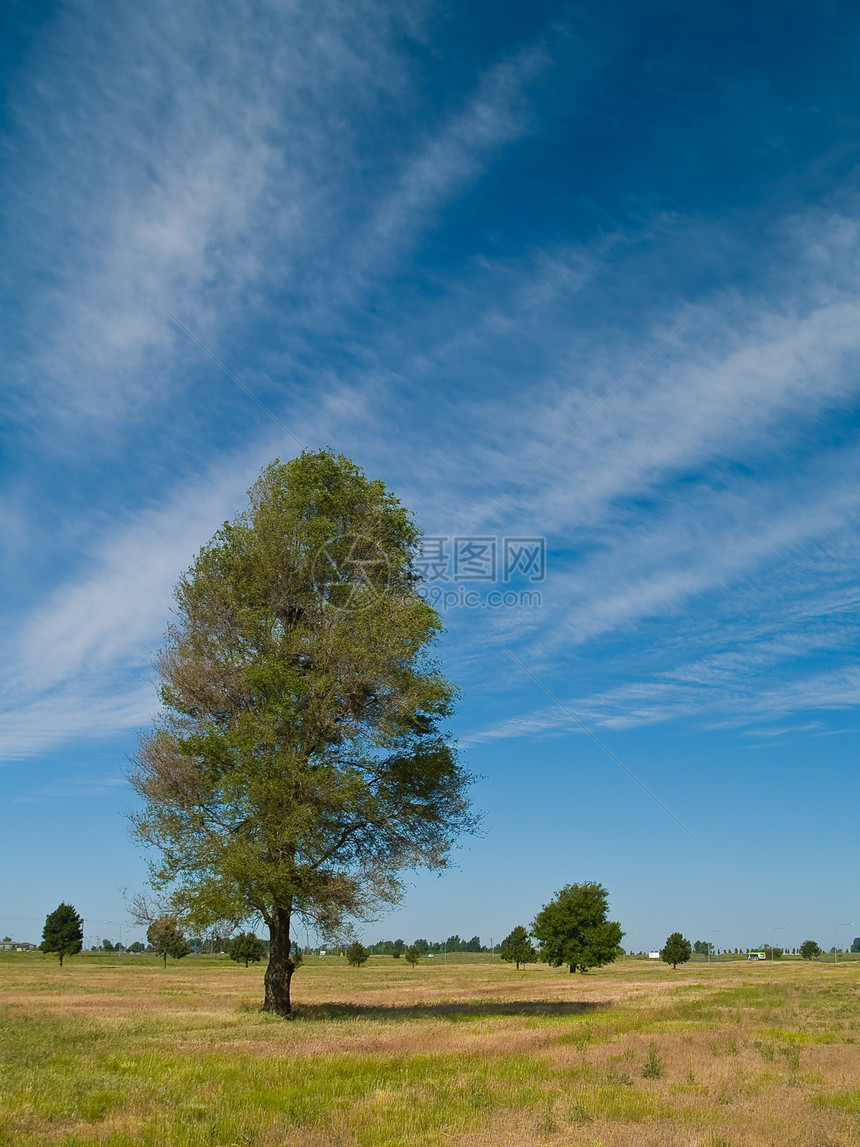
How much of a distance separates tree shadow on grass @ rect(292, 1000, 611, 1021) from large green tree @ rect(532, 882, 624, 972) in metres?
54.1

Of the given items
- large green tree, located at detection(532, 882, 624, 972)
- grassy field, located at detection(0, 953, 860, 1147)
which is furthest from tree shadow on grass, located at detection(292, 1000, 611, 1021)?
large green tree, located at detection(532, 882, 624, 972)

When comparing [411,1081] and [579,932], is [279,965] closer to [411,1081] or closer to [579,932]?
[411,1081]

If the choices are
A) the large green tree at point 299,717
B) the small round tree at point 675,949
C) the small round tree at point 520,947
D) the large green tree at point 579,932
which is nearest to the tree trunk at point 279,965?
the large green tree at point 299,717

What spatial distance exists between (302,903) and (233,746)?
180 inches

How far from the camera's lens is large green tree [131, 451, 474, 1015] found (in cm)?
2120

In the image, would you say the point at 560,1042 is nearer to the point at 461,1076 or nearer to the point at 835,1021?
the point at 461,1076

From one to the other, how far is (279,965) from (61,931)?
77087 mm

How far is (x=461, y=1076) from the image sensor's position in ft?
42.3

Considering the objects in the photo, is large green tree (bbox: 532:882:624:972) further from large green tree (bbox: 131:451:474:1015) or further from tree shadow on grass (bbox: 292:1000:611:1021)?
large green tree (bbox: 131:451:474:1015)

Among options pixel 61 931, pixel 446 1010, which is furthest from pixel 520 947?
pixel 446 1010

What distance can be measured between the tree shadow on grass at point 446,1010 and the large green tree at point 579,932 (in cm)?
5407

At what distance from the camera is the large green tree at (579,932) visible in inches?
3278

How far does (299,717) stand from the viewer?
22516 mm

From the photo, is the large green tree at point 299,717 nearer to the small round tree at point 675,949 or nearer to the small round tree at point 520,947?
the small round tree at point 520,947
